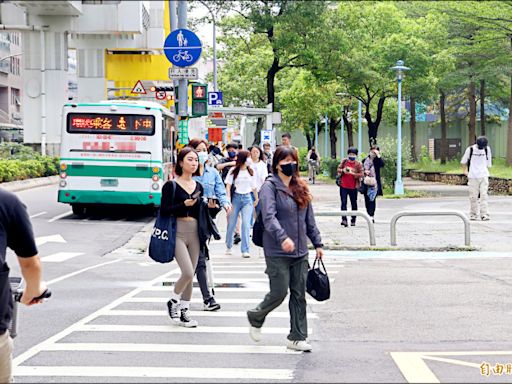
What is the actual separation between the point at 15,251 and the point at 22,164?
31945 mm

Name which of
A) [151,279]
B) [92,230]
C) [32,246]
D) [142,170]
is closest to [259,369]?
[32,246]

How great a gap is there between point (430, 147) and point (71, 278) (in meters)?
62.2

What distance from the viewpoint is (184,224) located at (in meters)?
9.31

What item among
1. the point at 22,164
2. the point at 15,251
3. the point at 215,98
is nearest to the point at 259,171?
the point at 15,251

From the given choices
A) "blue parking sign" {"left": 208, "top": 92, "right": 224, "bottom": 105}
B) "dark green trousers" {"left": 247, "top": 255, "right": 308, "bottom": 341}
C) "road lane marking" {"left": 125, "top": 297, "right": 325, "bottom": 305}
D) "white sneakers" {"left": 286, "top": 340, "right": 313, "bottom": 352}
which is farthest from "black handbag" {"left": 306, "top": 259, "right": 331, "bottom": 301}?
"blue parking sign" {"left": 208, "top": 92, "right": 224, "bottom": 105}

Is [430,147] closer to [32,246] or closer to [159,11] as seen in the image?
[159,11]

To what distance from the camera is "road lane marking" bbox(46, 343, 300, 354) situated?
809 cm

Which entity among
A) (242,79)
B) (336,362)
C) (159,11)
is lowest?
(336,362)

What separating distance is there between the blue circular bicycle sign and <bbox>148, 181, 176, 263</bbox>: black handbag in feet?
32.4

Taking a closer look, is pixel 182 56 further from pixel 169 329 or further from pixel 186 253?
pixel 169 329

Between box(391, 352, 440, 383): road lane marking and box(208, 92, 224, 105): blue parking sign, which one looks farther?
box(208, 92, 224, 105): blue parking sign

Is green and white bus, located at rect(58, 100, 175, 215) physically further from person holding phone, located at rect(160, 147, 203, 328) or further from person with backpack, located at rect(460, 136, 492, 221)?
person holding phone, located at rect(160, 147, 203, 328)

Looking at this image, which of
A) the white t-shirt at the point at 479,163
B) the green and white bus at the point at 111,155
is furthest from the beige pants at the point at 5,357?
the green and white bus at the point at 111,155

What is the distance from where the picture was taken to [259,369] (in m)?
7.34
